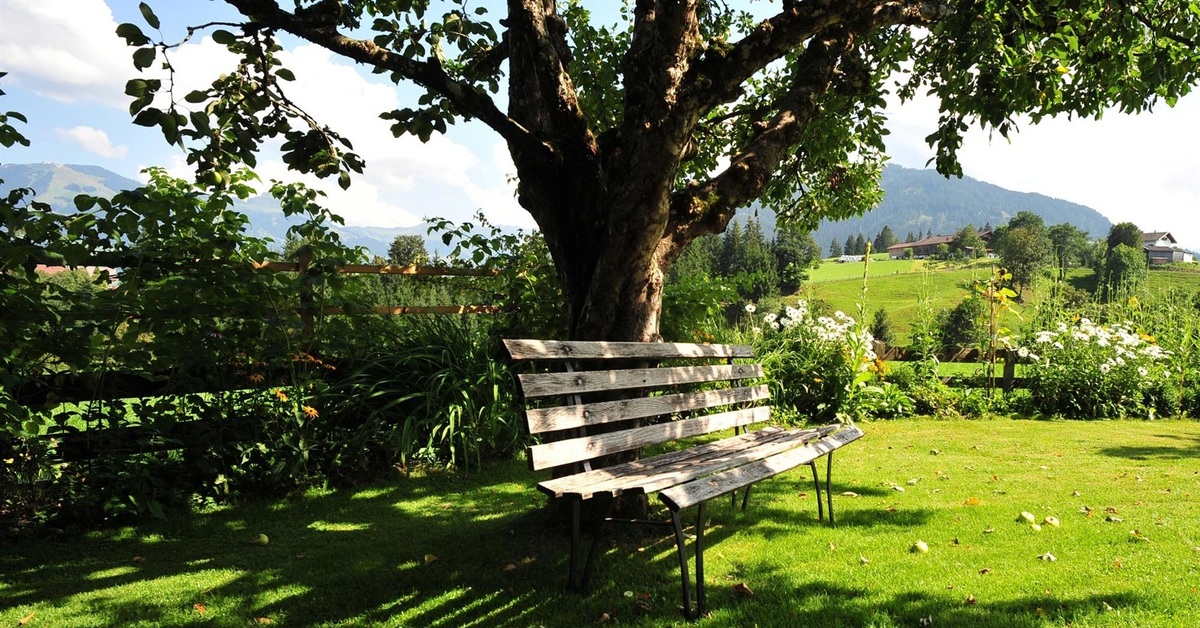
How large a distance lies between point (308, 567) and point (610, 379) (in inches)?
70.2

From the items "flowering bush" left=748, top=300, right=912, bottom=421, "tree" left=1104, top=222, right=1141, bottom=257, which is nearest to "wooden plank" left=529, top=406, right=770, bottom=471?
"flowering bush" left=748, top=300, right=912, bottom=421

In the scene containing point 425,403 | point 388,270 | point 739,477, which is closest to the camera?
point 739,477

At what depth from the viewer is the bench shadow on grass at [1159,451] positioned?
20.8 ft

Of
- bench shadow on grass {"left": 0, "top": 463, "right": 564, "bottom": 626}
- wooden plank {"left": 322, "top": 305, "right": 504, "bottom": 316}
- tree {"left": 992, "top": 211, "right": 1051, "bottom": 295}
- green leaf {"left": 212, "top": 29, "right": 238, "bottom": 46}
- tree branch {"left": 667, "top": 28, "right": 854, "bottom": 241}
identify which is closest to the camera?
bench shadow on grass {"left": 0, "top": 463, "right": 564, "bottom": 626}

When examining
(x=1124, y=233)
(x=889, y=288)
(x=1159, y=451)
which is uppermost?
(x=1124, y=233)

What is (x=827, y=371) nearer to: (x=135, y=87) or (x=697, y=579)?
(x=697, y=579)

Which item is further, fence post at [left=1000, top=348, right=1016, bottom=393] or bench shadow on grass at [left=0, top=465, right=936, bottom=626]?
fence post at [left=1000, top=348, right=1016, bottom=393]

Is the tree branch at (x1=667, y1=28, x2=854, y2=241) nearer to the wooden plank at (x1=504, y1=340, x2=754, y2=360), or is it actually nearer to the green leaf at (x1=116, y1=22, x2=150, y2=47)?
the wooden plank at (x1=504, y1=340, x2=754, y2=360)

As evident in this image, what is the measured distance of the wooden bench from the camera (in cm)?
283

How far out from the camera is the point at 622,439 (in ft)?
11.2

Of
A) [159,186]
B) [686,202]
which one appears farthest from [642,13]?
[159,186]

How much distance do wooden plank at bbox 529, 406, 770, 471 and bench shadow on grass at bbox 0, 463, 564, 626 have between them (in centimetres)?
62

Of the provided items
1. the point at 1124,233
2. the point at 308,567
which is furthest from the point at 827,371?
the point at 1124,233

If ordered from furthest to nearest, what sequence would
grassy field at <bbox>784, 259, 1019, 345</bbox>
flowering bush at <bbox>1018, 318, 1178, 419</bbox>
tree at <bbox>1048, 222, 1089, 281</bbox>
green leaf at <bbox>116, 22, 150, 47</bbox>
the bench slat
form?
tree at <bbox>1048, 222, 1089, 281</bbox>, grassy field at <bbox>784, 259, 1019, 345</bbox>, flowering bush at <bbox>1018, 318, 1178, 419</bbox>, green leaf at <bbox>116, 22, 150, 47</bbox>, the bench slat
